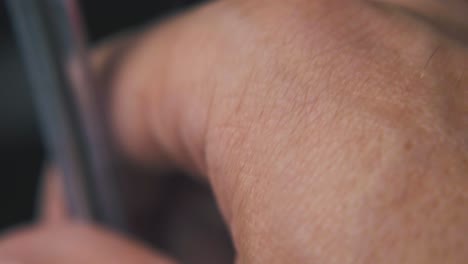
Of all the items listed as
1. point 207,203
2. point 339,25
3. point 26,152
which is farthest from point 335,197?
point 26,152

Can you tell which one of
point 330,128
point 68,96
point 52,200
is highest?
point 330,128

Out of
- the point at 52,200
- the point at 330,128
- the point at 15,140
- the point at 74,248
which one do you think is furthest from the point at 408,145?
the point at 15,140

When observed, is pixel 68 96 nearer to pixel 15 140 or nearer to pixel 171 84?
pixel 171 84

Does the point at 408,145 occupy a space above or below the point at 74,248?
above

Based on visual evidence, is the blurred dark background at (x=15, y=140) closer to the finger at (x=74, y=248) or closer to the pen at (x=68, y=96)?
the pen at (x=68, y=96)

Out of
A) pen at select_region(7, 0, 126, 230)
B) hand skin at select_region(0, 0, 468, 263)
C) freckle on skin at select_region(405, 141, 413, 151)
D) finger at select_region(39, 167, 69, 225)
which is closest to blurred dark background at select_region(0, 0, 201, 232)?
finger at select_region(39, 167, 69, 225)

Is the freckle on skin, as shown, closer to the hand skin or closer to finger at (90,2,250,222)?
the hand skin

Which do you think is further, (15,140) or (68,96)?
(15,140)

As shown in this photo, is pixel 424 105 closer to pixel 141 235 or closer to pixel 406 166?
pixel 406 166
